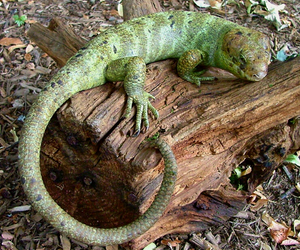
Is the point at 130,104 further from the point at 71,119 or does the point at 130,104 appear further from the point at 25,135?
the point at 25,135

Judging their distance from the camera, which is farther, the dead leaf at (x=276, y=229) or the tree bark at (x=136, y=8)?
the tree bark at (x=136, y=8)

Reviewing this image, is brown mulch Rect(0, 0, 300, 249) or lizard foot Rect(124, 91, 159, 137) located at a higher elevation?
lizard foot Rect(124, 91, 159, 137)

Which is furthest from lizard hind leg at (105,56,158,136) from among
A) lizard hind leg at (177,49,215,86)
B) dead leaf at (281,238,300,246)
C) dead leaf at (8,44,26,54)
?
dead leaf at (8,44,26,54)

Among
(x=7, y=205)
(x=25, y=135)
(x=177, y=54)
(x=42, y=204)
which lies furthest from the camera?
(x=177, y=54)

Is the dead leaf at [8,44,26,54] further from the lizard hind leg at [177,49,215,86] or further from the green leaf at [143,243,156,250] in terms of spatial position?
the green leaf at [143,243,156,250]

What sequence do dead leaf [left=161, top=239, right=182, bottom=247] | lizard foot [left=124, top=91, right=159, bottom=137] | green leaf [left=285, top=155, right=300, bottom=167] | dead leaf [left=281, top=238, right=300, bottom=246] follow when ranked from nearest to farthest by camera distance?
lizard foot [left=124, top=91, right=159, bottom=137] → dead leaf [left=161, top=239, right=182, bottom=247] → dead leaf [left=281, top=238, right=300, bottom=246] → green leaf [left=285, top=155, right=300, bottom=167]

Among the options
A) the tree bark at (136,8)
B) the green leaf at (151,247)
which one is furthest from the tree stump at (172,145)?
the tree bark at (136,8)

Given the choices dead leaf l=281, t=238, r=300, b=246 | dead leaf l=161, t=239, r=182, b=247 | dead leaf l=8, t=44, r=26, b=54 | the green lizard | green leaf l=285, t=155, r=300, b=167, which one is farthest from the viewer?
dead leaf l=8, t=44, r=26, b=54

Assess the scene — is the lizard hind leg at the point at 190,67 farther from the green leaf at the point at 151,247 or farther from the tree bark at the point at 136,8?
the green leaf at the point at 151,247

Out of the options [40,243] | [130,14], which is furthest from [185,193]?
[130,14]
